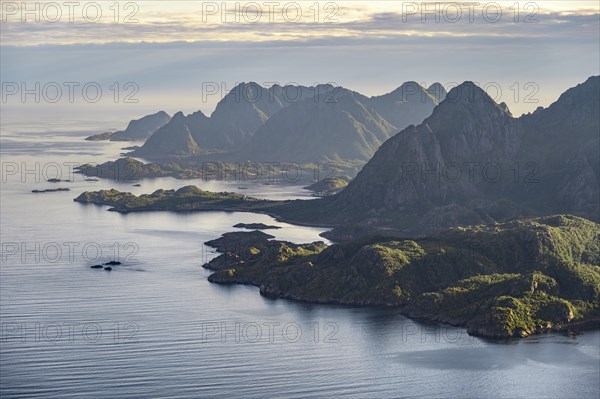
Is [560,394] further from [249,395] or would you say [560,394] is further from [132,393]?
[132,393]

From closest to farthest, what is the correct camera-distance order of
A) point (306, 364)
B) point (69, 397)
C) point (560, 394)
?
point (69, 397) → point (560, 394) → point (306, 364)

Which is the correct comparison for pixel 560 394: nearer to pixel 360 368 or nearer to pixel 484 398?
pixel 484 398

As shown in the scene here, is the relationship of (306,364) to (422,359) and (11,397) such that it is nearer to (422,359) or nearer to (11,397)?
(422,359)

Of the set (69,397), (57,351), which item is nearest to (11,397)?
(69,397)

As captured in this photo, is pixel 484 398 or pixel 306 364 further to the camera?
pixel 306 364

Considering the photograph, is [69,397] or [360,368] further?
[360,368]

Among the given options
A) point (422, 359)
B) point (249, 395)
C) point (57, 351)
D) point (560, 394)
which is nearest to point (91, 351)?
point (57, 351)

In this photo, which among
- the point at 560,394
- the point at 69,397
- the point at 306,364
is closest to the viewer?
the point at 69,397
